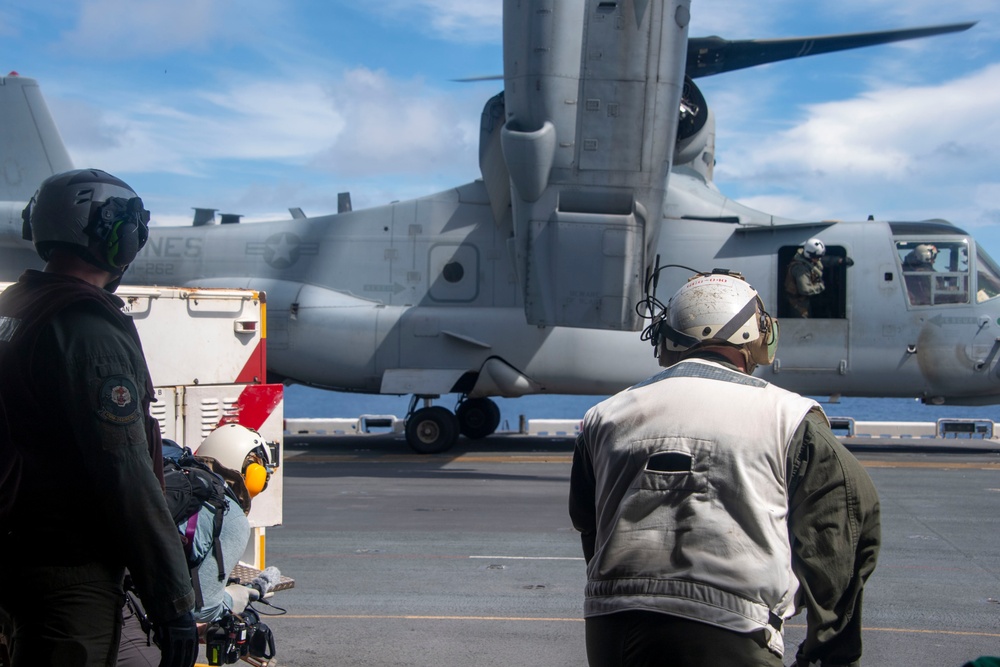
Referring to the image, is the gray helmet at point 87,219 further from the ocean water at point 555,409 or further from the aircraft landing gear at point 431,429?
the ocean water at point 555,409

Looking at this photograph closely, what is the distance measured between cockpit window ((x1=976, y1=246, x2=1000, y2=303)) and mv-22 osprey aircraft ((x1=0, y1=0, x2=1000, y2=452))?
0.03 m

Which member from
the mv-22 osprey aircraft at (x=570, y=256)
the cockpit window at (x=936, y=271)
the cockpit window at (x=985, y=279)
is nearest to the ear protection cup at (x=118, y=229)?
the mv-22 osprey aircraft at (x=570, y=256)

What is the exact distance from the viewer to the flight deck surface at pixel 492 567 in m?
5.98

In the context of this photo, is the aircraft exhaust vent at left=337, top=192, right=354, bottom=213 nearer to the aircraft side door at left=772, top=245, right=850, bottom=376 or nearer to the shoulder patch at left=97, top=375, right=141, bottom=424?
the aircraft side door at left=772, top=245, right=850, bottom=376

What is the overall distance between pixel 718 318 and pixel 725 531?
0.68 meters

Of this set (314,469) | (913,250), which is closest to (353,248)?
(314,469)

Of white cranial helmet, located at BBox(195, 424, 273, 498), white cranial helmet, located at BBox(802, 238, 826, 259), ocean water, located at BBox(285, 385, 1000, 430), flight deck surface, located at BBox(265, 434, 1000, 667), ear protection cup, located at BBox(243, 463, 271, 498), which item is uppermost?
white cranial helmet, located at BBox(802, 238, 826, 259)

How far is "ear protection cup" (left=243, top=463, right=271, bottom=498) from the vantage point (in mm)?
4719

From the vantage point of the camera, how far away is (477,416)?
59.5 ft

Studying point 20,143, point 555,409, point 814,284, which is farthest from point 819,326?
point 555,409

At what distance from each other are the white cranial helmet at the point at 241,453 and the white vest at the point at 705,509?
8.32ft

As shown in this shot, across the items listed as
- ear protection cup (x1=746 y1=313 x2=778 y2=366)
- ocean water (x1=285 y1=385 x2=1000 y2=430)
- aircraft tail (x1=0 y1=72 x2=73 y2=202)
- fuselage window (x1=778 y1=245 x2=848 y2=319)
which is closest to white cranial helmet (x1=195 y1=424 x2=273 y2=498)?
ear protection cup (x1=746 y1=313 x2=778 y2=366)

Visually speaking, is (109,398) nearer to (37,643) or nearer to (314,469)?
(37,643)

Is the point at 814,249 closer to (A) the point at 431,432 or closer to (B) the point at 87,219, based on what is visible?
(A) the point at 431,432
